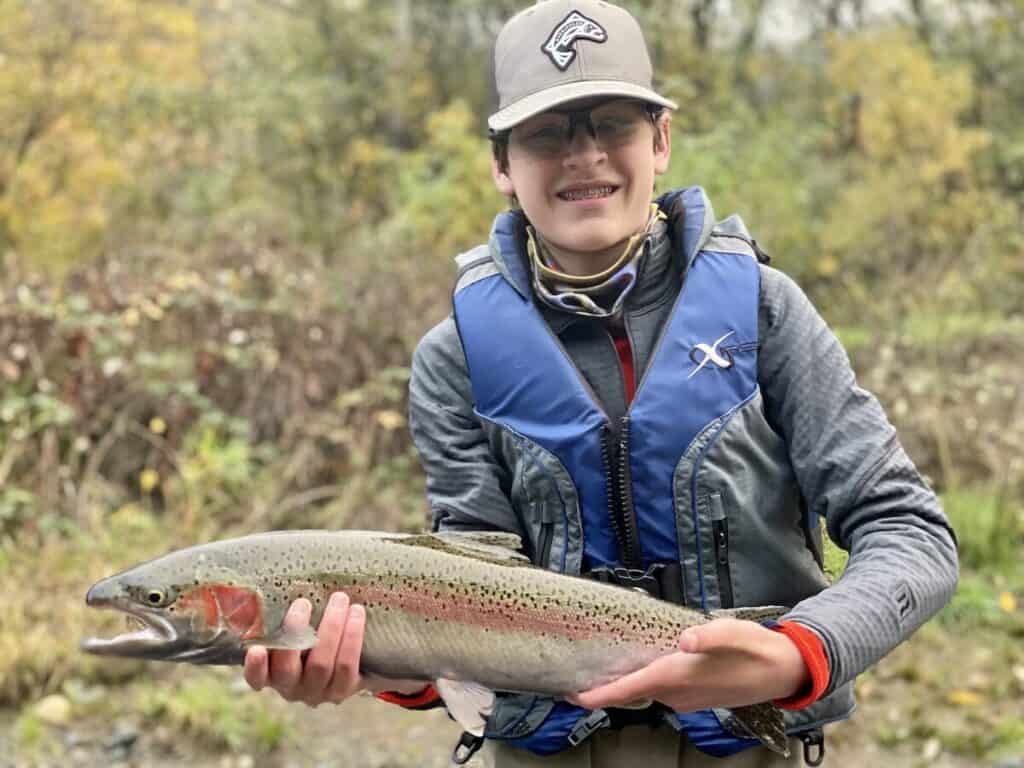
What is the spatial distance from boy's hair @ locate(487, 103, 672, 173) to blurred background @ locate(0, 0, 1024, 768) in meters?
3.67

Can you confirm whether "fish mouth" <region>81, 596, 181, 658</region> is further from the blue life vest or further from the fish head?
the blue life vest

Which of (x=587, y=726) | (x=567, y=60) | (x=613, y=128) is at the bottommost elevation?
(x=587, y=726)

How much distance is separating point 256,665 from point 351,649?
0.60ft

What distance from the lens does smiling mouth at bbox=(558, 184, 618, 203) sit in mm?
2639

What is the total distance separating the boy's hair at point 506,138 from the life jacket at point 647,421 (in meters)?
0.27

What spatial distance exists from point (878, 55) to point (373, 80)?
6744mm

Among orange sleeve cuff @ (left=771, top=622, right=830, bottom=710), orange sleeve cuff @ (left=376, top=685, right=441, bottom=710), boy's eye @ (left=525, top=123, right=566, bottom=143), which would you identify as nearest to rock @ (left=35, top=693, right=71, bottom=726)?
orange sleeve cuff @ (left=376, top=685, right=441, bottom=710)

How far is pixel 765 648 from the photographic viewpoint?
6.62ft

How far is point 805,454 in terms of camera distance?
245 cm

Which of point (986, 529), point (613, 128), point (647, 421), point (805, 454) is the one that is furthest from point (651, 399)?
point (986, 529)

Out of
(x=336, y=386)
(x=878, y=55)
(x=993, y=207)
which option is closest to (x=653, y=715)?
(x=336, y=386)

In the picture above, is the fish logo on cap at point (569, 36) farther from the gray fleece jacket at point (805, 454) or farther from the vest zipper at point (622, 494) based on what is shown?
the vest zipper at point (622, 494)

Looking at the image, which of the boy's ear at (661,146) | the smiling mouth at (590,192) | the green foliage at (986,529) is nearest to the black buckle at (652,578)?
the smiling mouth at (590,192)

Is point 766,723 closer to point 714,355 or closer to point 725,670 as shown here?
point 725,670
